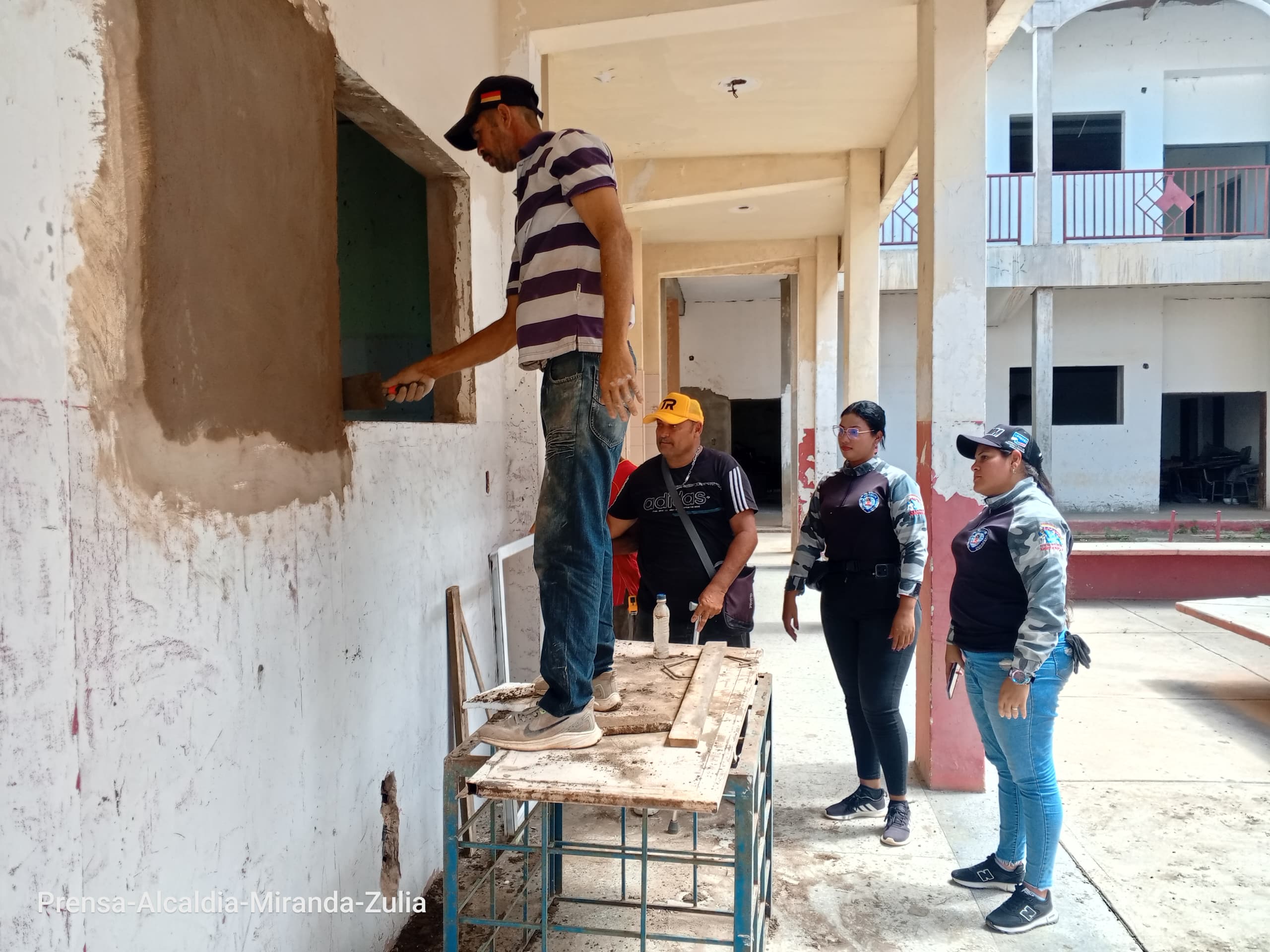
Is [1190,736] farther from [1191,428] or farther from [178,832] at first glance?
[1191,428]

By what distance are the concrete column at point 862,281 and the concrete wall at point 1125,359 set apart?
8.09 meters

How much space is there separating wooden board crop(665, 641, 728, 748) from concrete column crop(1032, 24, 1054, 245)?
1372 cm

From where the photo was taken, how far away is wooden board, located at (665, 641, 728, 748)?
2.16m

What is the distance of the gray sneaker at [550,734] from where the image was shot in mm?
2154

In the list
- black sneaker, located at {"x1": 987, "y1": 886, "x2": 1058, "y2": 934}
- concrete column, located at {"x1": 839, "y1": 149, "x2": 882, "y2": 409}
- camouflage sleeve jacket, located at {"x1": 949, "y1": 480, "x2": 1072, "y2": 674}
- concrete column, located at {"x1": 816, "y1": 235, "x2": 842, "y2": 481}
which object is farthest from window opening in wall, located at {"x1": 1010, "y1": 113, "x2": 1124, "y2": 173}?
black sneaker, located at {"x1": 987, "y1": 886, "x2": 1058, "y2": 934}

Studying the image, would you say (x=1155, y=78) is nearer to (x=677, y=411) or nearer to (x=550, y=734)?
(x=677, y=411)

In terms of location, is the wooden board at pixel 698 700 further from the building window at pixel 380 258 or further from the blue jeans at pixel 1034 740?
the building window at pixel 380 258

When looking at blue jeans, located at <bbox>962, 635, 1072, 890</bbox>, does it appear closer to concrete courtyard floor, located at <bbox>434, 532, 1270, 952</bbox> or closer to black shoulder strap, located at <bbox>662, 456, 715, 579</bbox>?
concrete courtyard floor, located at <bbox>434, 532, 1270, 952</bbox>

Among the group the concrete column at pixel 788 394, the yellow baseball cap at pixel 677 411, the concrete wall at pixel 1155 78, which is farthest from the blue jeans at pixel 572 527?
the concrete wall at pixel 1155 78

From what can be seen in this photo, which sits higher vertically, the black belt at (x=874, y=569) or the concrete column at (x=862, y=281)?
the concrete column at (x=862, y=281)

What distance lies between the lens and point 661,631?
325 cm

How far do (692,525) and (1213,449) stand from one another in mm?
19344

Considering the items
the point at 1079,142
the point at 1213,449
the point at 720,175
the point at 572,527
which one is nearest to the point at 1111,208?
the point at 1079,142

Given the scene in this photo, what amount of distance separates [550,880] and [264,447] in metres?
1.91
